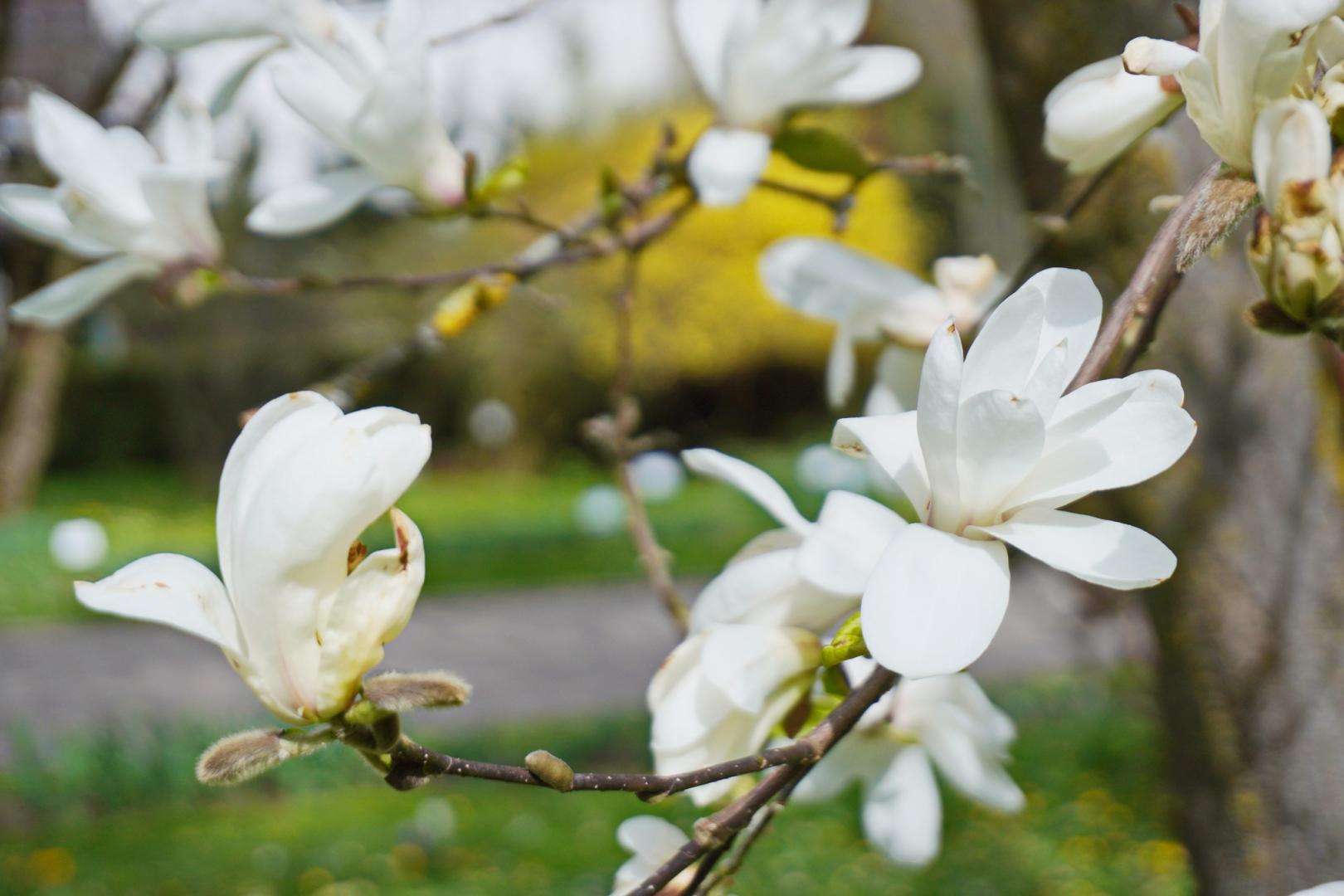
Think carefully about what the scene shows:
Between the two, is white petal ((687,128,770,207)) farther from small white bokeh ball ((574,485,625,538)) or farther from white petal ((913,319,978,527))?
small white bokeh ball ((574,485,625,538))

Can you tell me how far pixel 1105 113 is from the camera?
1.73ft

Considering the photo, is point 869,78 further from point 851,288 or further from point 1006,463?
point 1006,463

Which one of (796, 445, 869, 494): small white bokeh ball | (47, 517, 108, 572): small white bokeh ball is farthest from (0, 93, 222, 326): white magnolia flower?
(47, 517, 108, 572): small white bokeh ball

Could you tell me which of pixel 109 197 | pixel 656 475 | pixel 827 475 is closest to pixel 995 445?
pixel 109 197

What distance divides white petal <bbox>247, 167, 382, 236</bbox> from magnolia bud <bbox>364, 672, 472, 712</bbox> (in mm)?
358

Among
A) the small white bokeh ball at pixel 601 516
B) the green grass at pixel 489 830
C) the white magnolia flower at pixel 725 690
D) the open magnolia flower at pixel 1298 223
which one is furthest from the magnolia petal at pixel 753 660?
the small white bokeh ball at pixel 601 516

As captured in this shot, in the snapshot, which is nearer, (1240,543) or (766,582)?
(766,582)

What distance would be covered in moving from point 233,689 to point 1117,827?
3.19 meters

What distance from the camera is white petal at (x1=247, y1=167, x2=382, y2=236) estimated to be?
69cm

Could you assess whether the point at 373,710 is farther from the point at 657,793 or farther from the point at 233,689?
the point at 233,689

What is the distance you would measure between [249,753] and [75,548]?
678cm

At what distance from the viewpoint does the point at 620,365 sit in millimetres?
936

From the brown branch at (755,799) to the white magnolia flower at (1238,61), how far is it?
0.69 feet

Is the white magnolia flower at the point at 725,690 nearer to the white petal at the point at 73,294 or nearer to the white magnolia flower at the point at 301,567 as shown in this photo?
the white magnolia flower at the point at 301,567
